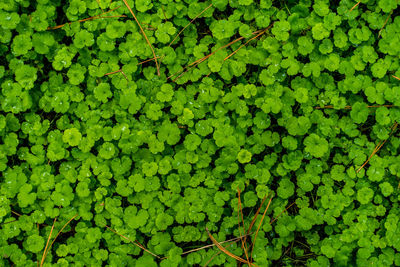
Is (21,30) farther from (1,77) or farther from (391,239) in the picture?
(391,239)

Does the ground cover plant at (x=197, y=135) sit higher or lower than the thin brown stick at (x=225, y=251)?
higher

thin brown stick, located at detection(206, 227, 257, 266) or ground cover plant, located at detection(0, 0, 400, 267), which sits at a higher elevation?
ground cover plant, located at detection(0, 0, 400, 267)

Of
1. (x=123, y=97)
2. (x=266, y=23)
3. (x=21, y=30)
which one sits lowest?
(x=123, y=97)

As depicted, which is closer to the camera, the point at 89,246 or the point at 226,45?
the point at 89,246

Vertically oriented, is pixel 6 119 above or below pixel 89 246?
above

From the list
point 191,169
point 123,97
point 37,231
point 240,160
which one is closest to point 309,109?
point 240,160

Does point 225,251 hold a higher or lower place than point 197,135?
lower

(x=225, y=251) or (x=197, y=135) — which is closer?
(x=225, y=251)
